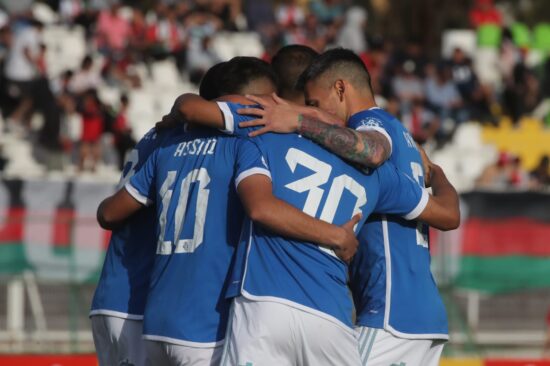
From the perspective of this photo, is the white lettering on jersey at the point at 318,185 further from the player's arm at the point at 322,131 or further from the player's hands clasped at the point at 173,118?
the player's hands clasped at the point at 173,118

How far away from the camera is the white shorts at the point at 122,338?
6.14 metres

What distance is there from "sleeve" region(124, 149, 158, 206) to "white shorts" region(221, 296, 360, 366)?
0.93 meters

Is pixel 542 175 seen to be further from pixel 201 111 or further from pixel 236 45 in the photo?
pixel 201 111

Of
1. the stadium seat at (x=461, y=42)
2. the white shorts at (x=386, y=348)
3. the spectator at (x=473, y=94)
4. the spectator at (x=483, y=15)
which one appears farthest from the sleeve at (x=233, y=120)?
the spectator at (x=483, y=15)

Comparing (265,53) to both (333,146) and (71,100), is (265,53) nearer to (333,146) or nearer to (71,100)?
(71,100)

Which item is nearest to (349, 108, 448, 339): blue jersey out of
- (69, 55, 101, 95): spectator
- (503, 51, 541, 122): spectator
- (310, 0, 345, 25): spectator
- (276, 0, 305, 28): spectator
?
(69, 55, 101, 95): spectator

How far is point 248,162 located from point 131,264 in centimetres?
121

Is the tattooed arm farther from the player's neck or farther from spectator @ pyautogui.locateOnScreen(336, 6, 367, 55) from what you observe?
spectator @ pyautogui.locateOnScreen(336, 6, 367, 55)

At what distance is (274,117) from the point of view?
550 cm

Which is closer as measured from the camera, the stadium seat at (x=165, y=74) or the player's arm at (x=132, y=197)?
the player's arm at (x=132, y=197)

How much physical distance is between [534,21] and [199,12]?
13788 millimetres

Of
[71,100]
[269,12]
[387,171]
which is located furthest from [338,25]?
[387,171]

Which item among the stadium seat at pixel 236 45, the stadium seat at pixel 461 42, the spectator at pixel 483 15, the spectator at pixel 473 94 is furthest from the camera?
the spectator at pixel 483 15

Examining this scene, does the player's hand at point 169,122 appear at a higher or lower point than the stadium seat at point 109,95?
higher
